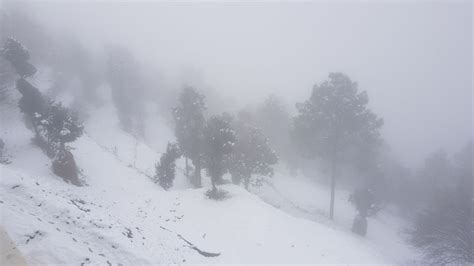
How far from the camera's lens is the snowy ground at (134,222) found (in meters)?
11.8

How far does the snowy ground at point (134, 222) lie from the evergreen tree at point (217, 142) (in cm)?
231

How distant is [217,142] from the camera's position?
2423cm

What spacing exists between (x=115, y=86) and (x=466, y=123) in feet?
457

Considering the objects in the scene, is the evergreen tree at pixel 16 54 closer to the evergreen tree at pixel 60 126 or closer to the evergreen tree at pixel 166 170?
the evergreen tree at pixel 60 126

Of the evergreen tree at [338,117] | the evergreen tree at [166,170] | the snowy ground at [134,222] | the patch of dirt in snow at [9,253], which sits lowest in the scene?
the patch of dirt in snow at [9,253]

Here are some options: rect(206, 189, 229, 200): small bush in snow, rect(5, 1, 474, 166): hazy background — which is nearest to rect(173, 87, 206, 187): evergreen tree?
rect(206, 189, 229, 200): small bush in snow

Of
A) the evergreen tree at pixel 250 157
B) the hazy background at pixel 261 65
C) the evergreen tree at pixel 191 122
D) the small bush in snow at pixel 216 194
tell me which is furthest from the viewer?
the hazy background at pixel 261 65

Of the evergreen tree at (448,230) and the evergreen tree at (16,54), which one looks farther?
the evergreen tree at (16,54)

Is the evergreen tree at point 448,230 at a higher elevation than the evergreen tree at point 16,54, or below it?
below

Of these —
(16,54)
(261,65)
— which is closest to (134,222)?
(16,54)

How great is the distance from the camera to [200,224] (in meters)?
19.9

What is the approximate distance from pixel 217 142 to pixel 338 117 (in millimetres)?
14353

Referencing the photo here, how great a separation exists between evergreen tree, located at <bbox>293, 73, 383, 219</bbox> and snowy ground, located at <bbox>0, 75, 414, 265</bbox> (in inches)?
364

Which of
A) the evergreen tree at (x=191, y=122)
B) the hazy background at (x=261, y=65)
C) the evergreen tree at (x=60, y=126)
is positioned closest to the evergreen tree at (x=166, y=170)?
the evergreen tree at (x=191, y=122)
